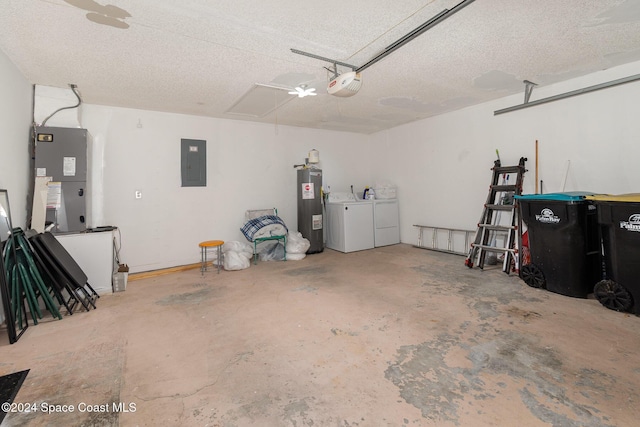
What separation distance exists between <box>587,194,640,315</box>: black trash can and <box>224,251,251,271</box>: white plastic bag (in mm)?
4229

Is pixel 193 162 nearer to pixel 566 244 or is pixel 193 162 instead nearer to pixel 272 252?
pixel 272 252

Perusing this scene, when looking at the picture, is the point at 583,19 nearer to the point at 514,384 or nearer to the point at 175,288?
the point at 514,384

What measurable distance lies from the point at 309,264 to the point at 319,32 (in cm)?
325

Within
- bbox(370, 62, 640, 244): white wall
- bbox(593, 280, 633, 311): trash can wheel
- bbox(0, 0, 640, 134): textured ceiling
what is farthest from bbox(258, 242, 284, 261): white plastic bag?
bbox(593, 280, 633, 311): trash can wheel

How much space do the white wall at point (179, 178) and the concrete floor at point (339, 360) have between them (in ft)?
4.51

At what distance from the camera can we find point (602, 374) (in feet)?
5.52

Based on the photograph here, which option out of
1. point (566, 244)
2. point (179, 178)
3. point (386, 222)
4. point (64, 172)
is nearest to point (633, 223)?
point (566, 244)

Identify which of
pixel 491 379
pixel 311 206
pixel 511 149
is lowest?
pixel 491 379

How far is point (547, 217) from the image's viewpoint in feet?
9.87

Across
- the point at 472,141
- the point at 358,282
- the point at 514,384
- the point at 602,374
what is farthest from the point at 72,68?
the point at 472,141

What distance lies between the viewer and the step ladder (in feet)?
12.4

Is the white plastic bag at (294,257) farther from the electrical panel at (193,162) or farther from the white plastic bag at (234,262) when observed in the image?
the electrical panel at (193,162)

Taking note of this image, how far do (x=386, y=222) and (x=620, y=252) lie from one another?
11.5ft

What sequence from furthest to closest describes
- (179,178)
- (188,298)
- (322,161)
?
(322,161) < (179,178) < (188,298)
